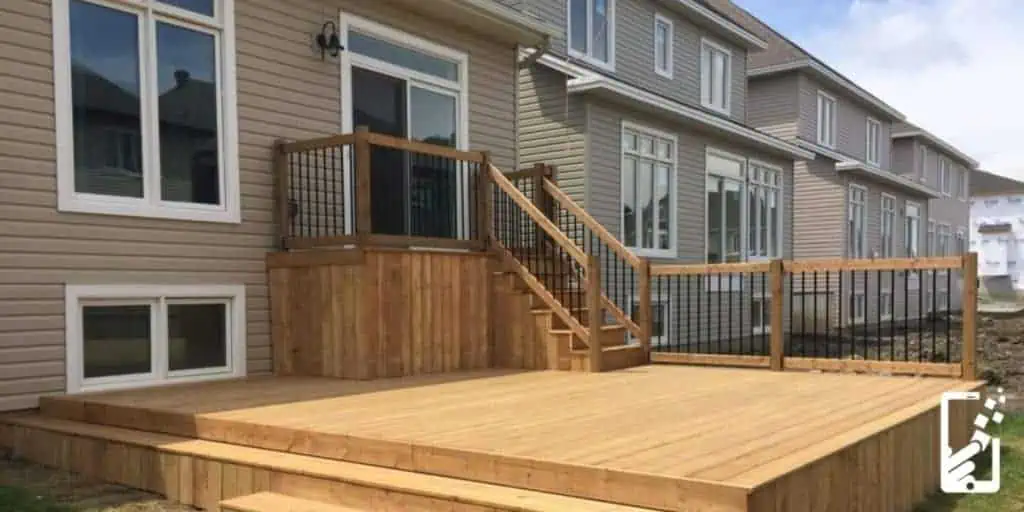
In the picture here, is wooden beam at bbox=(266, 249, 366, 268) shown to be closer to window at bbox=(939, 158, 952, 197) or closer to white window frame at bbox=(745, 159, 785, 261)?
white window frame at bbox=(745, 159, 785, 261)

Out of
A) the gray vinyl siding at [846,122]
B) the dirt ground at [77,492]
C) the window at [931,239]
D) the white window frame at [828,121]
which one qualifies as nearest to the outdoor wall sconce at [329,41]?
the dirt ground at [77,492]

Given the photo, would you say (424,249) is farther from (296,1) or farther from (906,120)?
(906,120)

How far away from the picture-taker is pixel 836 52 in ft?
115

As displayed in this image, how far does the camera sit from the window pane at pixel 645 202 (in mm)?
11984

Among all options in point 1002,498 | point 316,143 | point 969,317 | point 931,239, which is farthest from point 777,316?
point 931,239

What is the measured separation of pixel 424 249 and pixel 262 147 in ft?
4.93

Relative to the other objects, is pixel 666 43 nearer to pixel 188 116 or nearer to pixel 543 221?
pixel 543 221

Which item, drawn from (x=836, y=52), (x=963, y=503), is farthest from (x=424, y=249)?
(x=836, y=52)

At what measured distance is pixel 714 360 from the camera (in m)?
7.27

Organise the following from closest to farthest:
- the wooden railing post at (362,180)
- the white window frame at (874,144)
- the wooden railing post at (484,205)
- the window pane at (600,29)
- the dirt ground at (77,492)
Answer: the dirt ground at (77,492), the wooden railing post at (362,180), the wooden railing post at (484,205), the window pane at (600,29), the white window frame at (874,144)

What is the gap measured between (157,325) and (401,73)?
3217mm

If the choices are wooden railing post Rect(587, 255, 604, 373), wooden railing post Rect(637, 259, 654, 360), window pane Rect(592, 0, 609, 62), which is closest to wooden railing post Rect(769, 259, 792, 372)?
wooden railing post Rect(637, 259, 654, 360)

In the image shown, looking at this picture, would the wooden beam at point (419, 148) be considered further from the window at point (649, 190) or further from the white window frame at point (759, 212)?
the white window frame at point (759, 212)

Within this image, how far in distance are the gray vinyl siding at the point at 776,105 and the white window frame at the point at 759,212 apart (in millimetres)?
2846
